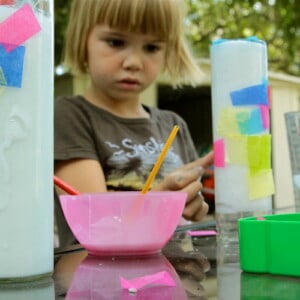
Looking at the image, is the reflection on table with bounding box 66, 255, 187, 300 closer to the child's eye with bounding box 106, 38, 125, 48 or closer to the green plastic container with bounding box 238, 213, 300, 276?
the green plastic container with bounding box 238, 213, 300, 276

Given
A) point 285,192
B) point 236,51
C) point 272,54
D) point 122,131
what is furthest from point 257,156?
point 272,54

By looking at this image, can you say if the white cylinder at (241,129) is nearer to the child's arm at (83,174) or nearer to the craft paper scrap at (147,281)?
the craft paper scrap at (147,281)

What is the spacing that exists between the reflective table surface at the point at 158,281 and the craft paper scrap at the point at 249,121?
142 millimetres

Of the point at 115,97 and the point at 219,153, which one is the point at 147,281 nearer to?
the point at 219,153

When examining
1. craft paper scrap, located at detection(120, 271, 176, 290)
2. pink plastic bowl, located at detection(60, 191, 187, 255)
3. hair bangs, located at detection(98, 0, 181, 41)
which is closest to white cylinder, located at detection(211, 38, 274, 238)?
pink plastic bowl, located at detection(60, 191, 187, 255)

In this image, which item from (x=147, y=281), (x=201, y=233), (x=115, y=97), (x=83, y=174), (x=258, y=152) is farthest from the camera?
(x=115, y=97)

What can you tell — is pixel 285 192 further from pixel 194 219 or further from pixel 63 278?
pixel 63 278

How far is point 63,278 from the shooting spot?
427 millimetres

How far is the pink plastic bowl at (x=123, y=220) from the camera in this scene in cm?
49

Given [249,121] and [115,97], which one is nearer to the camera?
[249,121]

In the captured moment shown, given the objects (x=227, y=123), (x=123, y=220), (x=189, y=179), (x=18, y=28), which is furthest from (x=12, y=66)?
(x=189, y=179)

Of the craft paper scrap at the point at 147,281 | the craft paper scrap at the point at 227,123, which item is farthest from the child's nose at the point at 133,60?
the craft paper scrap at the point at 147,281

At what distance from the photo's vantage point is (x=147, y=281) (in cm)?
39

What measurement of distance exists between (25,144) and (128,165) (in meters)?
0.61
